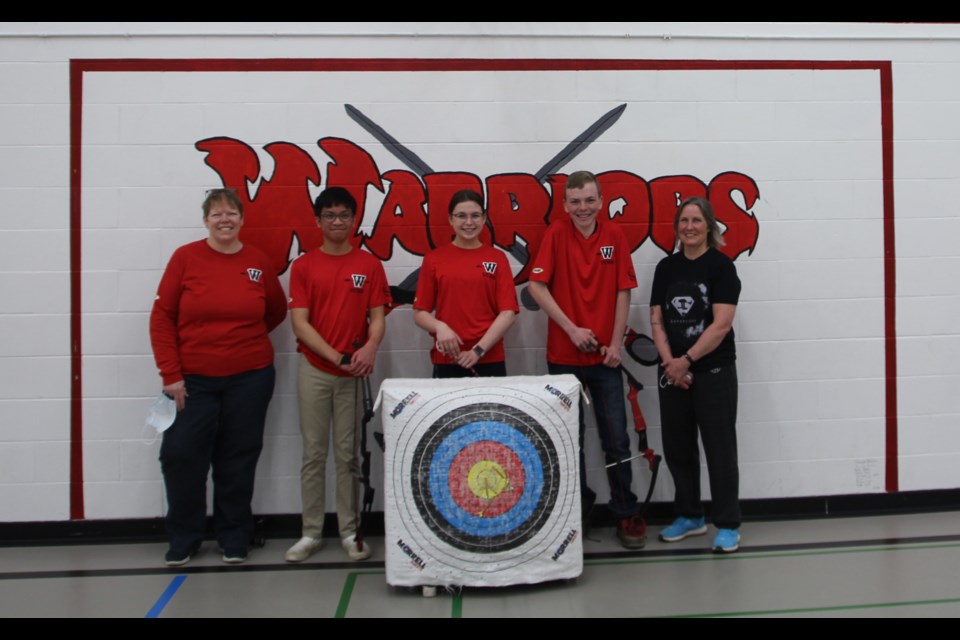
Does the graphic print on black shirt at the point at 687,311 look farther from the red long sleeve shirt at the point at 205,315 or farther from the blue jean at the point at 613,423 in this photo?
the red long sleeve shirt at the point at 205,315

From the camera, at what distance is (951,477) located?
389 centimetres

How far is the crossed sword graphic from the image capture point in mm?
3617

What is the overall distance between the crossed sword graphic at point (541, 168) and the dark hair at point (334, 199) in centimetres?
45

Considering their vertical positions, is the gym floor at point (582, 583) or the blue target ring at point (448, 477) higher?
the blue target ring at point (448, 477)

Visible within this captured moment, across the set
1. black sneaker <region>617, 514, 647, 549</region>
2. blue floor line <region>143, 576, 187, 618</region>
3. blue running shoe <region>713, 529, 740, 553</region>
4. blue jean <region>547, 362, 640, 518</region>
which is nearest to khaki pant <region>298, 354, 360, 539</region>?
blue floor line <region>143, 576, 187, 618</region>

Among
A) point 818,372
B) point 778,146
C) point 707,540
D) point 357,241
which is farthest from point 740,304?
point 357,241

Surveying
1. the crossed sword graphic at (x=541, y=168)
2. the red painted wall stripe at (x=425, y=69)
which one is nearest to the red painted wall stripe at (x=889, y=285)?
the red painted wall stripe at (x=425, y=69)

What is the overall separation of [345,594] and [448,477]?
59 centimetres

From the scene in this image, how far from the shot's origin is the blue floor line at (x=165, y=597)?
2.79 metres

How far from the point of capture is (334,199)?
3.26 metres

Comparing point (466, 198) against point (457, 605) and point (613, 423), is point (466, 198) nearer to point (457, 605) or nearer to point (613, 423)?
point (613, 423)

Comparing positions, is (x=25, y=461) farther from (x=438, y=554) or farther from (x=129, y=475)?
(x=438, y=554)

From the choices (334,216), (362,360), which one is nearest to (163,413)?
(362,360)

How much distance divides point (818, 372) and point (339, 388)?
2.30 m
